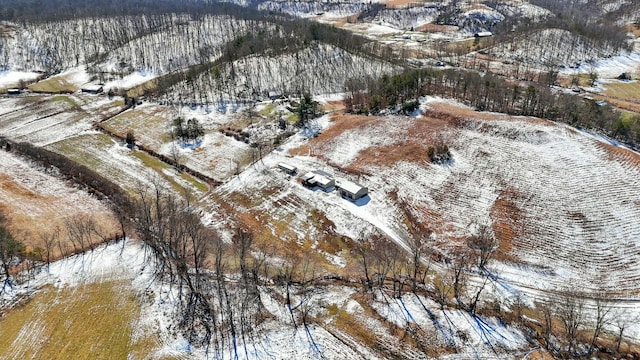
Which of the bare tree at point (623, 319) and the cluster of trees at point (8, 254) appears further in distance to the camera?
the cluster of trees at point (8, 254)

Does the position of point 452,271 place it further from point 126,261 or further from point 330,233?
point 126,261

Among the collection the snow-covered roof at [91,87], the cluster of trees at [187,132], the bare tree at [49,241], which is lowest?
the bare tree at [49,241]

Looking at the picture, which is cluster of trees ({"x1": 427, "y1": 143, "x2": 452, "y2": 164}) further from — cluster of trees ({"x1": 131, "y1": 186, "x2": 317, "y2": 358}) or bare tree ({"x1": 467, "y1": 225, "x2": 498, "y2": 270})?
cluster of trees ({"x1": 131, "y1": 186, "x2": 317, "y2": 358})

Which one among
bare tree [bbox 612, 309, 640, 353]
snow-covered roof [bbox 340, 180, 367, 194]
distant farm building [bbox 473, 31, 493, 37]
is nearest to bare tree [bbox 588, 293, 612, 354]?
bare tree [bbox 612, 309, 640, 353]

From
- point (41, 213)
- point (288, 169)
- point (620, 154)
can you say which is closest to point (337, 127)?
point (288, 169)

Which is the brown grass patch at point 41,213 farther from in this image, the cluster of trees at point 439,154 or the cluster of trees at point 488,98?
the cluster of trees at point 488,98

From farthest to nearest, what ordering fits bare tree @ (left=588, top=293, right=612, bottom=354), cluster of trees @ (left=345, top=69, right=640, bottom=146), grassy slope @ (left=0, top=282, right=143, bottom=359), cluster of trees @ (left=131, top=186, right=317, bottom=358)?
cluster of trees @ (left=345, top=69, right=640, bottom=146) → cluster of trees @ (left=131, top=186, right=317, bottom=358) → grassy slope @ (left=0, top=282, right=143, bottom=359) → bare tree @ (left=588, top=293, right=612, bottom=354)

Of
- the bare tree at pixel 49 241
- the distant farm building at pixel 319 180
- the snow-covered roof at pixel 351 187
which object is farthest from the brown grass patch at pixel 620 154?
the bare tree at pixel 49 241
